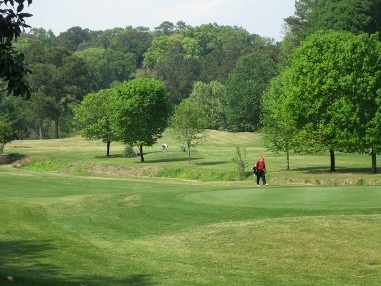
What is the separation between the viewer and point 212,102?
130250 mm

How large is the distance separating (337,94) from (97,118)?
42346 mm

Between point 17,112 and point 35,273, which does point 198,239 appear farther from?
point 17,112

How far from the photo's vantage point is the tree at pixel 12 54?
10219mm

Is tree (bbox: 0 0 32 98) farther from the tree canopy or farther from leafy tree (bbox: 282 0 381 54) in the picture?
leafy tree (bbox: 282 0 381 54)

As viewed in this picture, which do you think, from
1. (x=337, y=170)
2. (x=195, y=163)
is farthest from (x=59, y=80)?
(x=337, y=170)

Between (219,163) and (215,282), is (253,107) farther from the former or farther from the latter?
(215,282)

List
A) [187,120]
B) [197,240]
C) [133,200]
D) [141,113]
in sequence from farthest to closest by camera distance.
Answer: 1. [141,113]
2. [187,120]
3. [133,200]
4. [197,240]

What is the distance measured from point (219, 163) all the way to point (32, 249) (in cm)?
5367

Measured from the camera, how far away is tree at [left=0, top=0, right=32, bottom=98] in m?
10.2

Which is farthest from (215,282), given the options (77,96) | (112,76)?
(112,76)

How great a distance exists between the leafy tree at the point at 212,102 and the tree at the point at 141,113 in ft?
162

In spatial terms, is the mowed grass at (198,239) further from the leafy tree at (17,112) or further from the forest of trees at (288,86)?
the leafy tree at (17,112)

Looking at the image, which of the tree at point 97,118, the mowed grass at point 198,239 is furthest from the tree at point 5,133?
the mowed grass at point 198,239

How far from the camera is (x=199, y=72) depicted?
528ft
